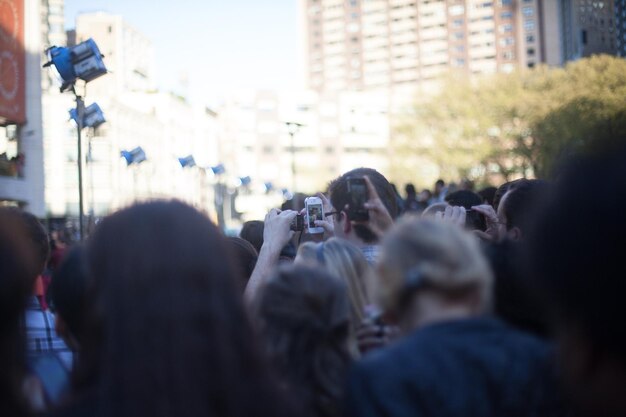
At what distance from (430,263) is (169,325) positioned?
71 centimetres

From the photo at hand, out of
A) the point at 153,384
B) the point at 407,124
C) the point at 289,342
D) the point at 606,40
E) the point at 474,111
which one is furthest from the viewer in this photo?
the point at 407,124

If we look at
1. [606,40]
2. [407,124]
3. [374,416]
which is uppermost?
[407,124]

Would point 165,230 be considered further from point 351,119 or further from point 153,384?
point 351,119

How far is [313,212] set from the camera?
4.50m

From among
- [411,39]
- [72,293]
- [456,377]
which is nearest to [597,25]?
[72,293]

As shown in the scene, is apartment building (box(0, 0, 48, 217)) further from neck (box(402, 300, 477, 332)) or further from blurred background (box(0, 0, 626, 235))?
neck (box(402, 300, 477, 332))

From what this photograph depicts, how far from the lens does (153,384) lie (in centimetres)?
183

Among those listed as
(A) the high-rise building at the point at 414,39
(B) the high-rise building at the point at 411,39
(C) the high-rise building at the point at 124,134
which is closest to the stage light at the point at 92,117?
(C) the high-rise building at the point at 124,134

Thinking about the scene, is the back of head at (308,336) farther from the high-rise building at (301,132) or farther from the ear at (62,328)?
the high-rise building at (301,132)

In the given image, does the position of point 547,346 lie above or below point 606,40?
below

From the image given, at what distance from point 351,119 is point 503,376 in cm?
12059

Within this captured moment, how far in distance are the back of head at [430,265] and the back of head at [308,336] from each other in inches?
11.3

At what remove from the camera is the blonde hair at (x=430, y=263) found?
7.06 ft

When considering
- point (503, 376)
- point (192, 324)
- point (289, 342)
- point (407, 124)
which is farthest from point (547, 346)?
point (407, 124)
